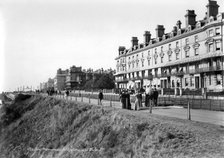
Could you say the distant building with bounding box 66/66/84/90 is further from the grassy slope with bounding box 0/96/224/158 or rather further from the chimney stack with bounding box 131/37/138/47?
the grassy slope with bounding box 0/96/224/158

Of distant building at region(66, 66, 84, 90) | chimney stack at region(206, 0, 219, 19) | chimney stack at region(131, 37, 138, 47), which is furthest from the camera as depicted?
distant building at region(66, 66, 84, 90)

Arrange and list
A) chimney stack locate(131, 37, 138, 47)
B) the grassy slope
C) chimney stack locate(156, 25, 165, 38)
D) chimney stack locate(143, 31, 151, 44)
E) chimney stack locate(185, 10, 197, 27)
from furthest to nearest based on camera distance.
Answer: chimney stack locate(131, 37, 138, 47) → chimney stack locate(143, 31, 151, 44) → chimney stack locate(156, 25, 165, 38) → chimney stack locate(185, 10, 197, 27) → the grassy slope

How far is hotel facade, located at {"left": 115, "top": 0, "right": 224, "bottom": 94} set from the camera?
129 feet

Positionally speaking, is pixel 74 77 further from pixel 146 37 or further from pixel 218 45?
pixel 218 45

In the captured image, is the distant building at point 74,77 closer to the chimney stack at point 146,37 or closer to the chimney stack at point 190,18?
the chimney stack at point 146,37

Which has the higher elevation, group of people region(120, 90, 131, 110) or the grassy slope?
group of people region(120, 90, 131, 110)

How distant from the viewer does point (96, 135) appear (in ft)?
43.3

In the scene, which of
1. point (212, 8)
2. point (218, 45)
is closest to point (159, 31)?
point (212, 8)

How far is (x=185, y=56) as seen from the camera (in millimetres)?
47469

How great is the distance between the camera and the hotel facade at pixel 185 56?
39.3 meters

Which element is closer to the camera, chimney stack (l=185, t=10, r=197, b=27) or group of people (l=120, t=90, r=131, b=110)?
group of people (l=120, t=90, r=131, b=110)

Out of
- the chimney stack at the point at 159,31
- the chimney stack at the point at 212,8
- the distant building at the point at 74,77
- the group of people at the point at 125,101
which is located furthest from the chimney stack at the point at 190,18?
the distant building at the point at 74,77

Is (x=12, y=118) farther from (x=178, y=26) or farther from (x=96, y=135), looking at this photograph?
(x=178, y=26)

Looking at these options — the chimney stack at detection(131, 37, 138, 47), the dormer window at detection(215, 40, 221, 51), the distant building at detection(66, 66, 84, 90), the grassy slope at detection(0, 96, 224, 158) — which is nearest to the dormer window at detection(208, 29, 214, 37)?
the dormer window at detection(215, 40, 221, 51)
